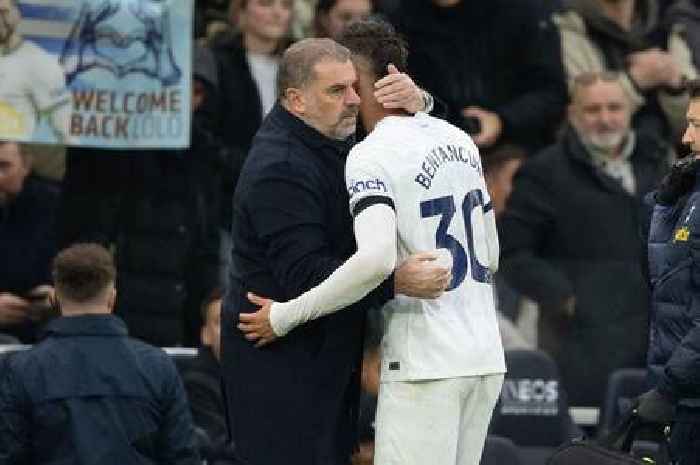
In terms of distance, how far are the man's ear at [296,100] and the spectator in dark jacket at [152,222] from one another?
3.46 m

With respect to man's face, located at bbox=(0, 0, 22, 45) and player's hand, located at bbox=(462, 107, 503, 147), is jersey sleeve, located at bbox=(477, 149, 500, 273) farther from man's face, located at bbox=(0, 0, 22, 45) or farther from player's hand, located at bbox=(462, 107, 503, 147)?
player's hand, located at bbox=(462, 107, 503, 147)

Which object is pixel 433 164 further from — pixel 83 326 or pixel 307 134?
pixel 83 326

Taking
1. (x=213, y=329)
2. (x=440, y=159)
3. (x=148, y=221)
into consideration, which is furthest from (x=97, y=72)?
(x=440, y=159)

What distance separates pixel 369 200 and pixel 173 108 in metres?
3.83

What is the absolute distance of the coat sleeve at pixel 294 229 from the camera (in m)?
7.06

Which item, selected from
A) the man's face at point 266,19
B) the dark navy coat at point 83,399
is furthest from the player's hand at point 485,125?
the dark navy coat at point 83,399

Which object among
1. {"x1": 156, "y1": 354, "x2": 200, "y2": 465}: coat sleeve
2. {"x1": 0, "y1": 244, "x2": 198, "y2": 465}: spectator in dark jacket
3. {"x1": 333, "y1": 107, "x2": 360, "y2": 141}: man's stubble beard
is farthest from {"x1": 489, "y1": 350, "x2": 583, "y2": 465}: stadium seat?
{"x1": 333, "y1": 107, "x2": 360, "y2": 141}: man's stubble beard

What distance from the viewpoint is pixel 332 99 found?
724 cm

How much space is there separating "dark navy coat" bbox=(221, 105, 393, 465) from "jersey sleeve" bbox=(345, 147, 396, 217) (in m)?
0.21

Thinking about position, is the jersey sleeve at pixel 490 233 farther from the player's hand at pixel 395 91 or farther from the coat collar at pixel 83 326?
the coat collar at pixel 83 326

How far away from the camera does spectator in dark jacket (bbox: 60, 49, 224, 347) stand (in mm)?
10648

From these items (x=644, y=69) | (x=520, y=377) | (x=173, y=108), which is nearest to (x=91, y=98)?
(x=173, y=108)

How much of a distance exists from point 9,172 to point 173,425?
294 cm

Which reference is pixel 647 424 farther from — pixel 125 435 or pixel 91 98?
pixel 91 98
